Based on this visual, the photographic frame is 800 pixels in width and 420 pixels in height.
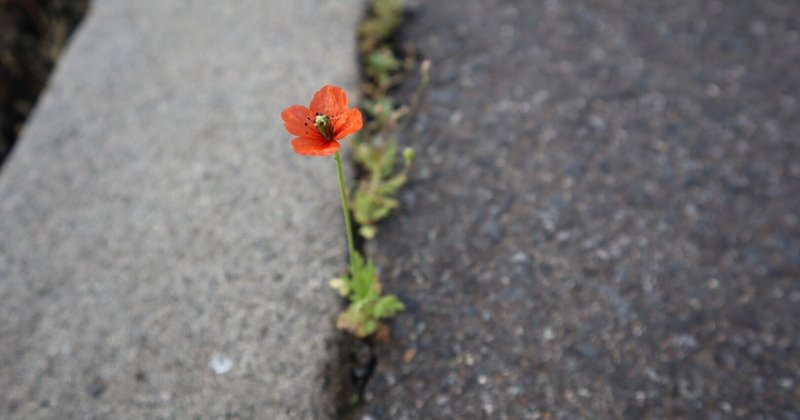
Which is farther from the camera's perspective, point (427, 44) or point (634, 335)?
point (427, 44)

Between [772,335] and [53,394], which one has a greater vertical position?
[53,394]

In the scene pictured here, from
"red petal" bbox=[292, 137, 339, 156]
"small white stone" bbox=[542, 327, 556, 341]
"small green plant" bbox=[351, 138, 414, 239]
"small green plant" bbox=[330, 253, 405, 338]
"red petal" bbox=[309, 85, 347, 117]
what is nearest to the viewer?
"red petal" bbox=[292, 137, 339, 156]

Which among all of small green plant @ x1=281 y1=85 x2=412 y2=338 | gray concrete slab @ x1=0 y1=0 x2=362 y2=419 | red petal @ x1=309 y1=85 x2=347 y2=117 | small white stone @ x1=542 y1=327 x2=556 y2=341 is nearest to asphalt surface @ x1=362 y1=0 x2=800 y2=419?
small white stone @ x1=542 y1=327 x2=556 y2=341

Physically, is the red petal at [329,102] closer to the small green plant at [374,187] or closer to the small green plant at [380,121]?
the small green plant at [380,121]

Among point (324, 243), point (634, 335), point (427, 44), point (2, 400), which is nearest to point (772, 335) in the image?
point (634, 335)

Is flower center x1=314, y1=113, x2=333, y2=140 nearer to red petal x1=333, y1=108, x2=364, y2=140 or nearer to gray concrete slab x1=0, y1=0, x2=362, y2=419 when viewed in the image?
red petal x1=333, y1=108, x2=364, y2=140

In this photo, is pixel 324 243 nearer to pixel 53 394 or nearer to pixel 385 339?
pixel 385 339

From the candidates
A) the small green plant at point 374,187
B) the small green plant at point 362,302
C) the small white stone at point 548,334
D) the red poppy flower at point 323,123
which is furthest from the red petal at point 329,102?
the small white stone at point 548,334

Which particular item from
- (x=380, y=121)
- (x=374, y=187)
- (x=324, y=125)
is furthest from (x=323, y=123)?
(x=380, y=121)
